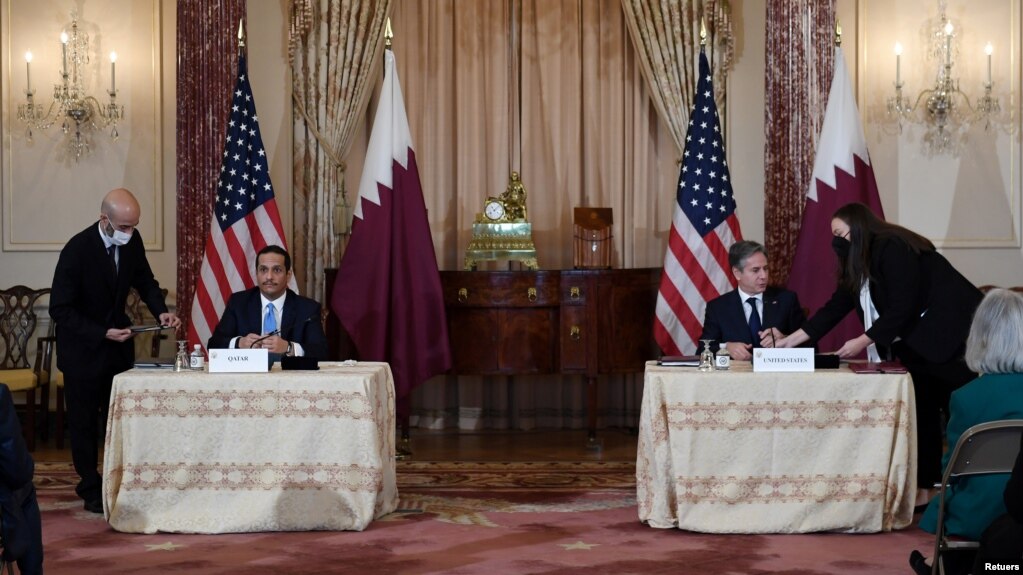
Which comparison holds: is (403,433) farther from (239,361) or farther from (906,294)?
(906,294)

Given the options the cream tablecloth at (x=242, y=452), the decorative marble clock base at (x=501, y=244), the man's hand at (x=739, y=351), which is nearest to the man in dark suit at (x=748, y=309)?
the man's hand at (x=739, y=351)

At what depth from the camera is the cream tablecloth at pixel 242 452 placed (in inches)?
223

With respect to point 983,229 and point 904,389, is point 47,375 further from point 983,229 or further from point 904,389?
point 983,229

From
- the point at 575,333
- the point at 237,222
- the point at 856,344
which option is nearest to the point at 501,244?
the point at 575,333

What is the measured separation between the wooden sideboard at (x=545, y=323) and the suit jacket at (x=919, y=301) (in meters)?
2.77

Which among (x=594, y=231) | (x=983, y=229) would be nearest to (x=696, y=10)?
(x=594, y=231)

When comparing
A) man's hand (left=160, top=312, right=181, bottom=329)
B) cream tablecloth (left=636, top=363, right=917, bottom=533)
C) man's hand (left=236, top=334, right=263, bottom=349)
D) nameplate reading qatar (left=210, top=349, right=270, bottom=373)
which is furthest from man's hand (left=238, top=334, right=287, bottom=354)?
cream tablecloth (left=636, top=363, right=917, bottom=533)

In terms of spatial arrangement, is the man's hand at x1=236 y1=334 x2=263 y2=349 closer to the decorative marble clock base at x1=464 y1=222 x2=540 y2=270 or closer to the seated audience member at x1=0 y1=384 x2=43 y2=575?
the seated audience member at x1=0 y1=384 x2=43 y2=575

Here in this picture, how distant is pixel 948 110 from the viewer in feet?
29.7

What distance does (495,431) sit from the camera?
9.52m

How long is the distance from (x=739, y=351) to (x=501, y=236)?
298 centimetres

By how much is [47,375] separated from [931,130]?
6525 mm

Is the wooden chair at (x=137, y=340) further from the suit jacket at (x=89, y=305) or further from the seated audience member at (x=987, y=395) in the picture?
the seated audience member at (x=987, y=395)

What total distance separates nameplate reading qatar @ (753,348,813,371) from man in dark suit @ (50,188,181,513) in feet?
9.50
